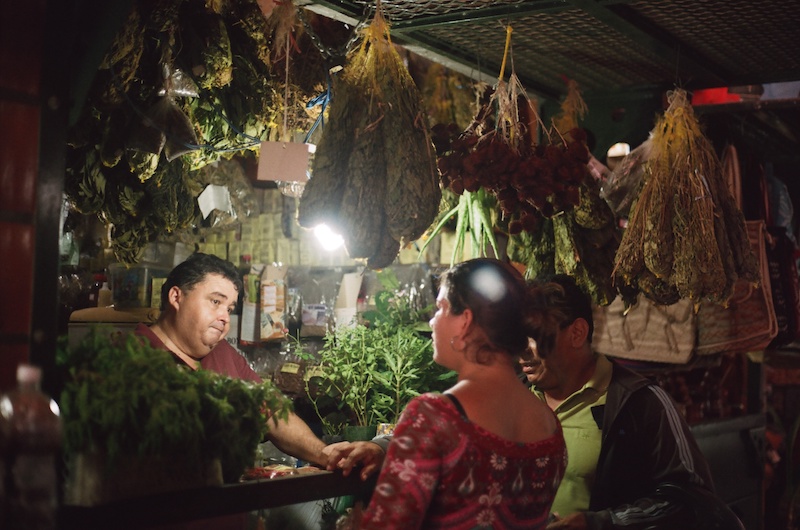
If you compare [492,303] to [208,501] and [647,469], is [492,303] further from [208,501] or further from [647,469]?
[647,469]

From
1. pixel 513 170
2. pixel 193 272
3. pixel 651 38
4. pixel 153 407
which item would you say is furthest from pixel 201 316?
pixel 651 38

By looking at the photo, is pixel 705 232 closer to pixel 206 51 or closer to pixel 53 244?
pixel 206 51

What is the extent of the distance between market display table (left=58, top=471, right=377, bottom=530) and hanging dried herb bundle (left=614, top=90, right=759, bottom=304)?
176cm

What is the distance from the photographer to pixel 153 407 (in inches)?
83.5

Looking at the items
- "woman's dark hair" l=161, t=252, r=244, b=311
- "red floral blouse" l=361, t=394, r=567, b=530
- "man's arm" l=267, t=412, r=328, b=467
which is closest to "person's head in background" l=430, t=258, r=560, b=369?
"red floral blouse" l=361, t=394, r=567, b=530

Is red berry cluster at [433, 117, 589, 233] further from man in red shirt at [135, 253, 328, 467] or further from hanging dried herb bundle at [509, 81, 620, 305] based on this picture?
man in red shirt at [135, 253, 328, 467]

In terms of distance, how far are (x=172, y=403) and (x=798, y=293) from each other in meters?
4.62

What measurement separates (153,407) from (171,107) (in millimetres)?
1526

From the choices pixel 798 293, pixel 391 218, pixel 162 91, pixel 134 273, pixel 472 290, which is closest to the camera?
pixel 472 290

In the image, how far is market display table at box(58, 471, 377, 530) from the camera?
6.68ft

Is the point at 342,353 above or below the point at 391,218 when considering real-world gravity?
below

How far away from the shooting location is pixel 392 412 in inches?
149

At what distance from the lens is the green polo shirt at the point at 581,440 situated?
11.1 feet

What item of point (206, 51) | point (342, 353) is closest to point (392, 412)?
point (342, 353)
